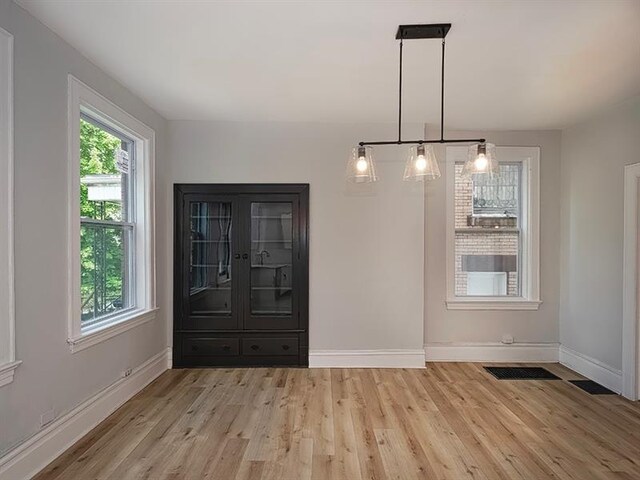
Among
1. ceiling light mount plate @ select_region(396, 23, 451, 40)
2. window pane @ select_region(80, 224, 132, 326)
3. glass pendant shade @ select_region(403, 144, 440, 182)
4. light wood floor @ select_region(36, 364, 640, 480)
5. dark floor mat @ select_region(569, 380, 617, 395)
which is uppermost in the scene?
ceiling light mount plate @ select_region(396, 23, 451, 40)

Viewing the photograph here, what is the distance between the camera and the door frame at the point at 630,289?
337 cm

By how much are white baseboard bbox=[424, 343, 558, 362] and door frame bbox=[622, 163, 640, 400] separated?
973 millimetres

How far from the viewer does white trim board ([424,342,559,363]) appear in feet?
14.5

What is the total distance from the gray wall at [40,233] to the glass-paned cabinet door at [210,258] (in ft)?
4.95

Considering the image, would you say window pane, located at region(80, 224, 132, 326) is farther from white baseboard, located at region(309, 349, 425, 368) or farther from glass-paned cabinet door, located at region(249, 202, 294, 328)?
white baseboard, located at region(309, 349, 425, 368)

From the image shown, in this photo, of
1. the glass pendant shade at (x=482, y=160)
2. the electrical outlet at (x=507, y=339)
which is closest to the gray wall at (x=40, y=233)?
the glass pendant shade at (x=482, y=160)

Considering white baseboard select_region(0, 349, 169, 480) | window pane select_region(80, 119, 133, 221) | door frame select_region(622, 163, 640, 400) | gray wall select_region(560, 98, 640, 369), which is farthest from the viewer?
gray wall select_region(560, 98, 640, 369)

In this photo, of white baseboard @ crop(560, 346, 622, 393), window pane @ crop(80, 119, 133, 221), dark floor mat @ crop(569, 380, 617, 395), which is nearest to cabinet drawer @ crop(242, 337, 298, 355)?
window pane @ crop(80, 119, 133, 221)

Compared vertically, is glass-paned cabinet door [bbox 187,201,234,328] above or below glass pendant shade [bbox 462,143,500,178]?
below

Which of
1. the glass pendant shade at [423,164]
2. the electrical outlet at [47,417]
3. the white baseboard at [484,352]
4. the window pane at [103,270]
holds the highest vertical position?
the glass pendant shade at [423,164]

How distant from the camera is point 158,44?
8.28ft

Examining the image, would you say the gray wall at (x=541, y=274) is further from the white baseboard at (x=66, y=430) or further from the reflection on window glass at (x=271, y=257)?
the white baseboard at (x=66, y=430)

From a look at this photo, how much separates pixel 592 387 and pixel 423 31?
3.57 meters

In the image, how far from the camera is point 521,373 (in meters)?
4.05
